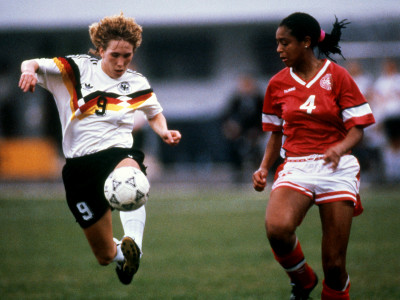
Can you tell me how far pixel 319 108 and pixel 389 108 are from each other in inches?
357

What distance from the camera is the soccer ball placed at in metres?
5.04

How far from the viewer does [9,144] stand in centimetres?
1780

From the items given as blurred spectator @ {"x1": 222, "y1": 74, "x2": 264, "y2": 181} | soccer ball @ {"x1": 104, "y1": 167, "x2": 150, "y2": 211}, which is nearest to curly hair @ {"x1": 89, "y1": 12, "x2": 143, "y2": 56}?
soccer ball @ {"x1": 104, "y1": 167, "x2": 150, "y2": 211}

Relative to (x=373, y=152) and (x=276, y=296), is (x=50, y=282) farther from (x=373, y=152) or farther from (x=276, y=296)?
(x=373, y=152)

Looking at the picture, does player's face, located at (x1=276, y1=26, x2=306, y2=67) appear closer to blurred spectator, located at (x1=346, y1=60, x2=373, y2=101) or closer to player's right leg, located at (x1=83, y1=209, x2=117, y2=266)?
player's right leg, located at (x1=83, y1=209, x2=117, y2=266)

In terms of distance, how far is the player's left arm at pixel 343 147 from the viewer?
15.2ft

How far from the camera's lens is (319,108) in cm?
494

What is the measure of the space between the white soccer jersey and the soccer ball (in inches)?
17.2

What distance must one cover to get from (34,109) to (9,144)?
4.21 metres

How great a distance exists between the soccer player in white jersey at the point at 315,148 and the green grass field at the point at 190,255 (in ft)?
3.68

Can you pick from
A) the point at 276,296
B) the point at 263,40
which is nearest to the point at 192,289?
the point at 276,296

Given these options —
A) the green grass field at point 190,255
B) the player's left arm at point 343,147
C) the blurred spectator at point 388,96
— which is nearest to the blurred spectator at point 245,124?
the green grass field at point 190,255

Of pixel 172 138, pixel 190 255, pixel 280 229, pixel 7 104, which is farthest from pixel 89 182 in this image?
pixel 7 104

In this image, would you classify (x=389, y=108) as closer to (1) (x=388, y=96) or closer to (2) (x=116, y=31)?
(1) (x=388, y=96)
